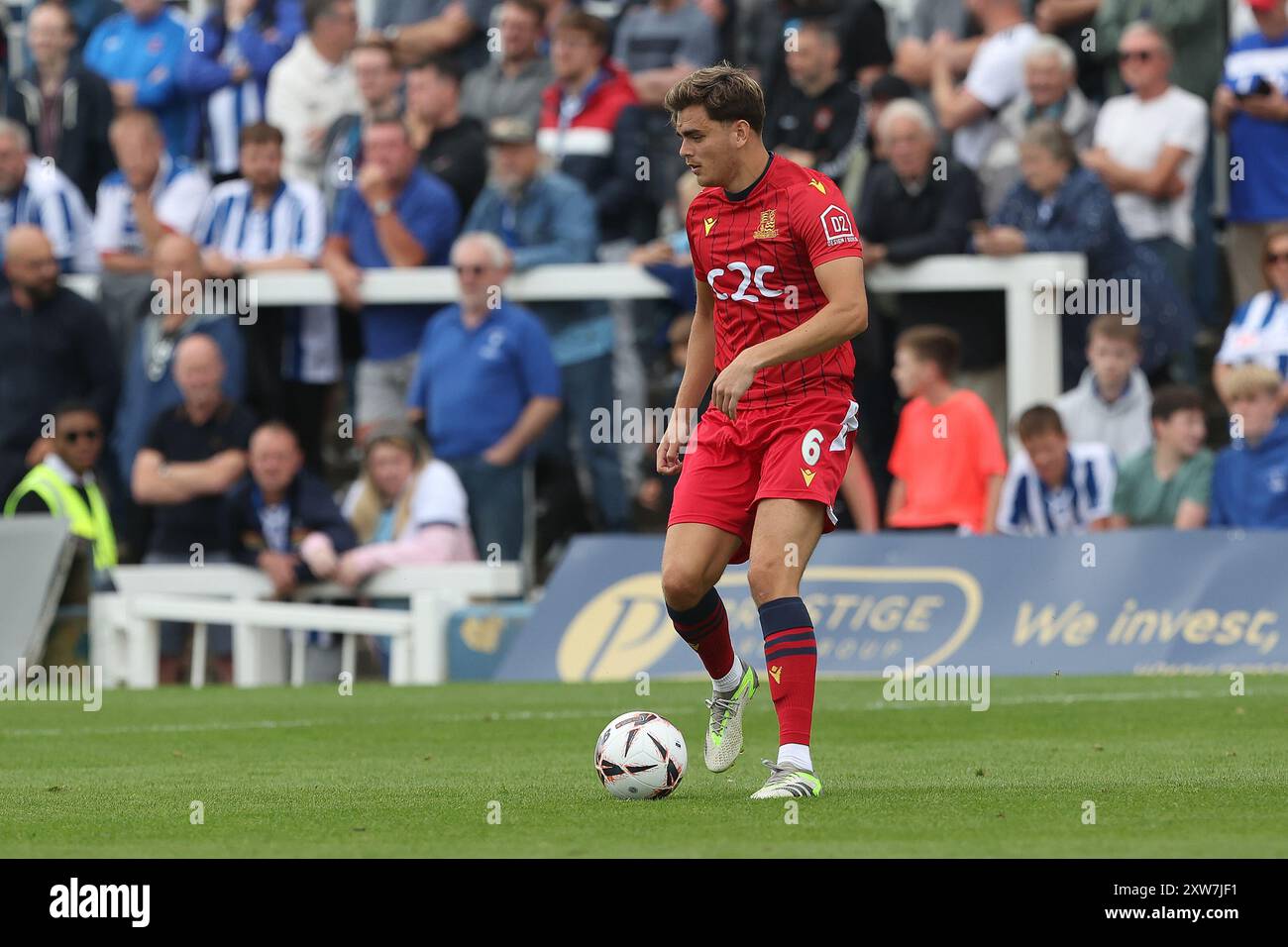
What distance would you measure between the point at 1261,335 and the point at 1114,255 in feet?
4.01

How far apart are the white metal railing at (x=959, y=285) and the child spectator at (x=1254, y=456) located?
1721 mm

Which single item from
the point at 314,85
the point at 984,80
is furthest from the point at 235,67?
the point at 984,80

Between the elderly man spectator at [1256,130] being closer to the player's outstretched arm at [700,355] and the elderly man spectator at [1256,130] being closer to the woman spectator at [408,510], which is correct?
the woman spectator at [408,510]

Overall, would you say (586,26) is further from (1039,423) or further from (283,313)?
(1039,423)

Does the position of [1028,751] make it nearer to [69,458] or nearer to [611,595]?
[611,595]

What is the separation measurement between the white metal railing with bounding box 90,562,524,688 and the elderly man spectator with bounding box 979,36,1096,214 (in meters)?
4.36

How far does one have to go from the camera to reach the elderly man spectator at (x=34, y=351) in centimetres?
1719

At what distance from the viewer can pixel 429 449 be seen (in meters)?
16.2

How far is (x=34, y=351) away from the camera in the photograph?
17.2 m

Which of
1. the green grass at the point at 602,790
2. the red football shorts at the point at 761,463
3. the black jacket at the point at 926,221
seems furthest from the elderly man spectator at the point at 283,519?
the red football shorts at the point at 761,463
